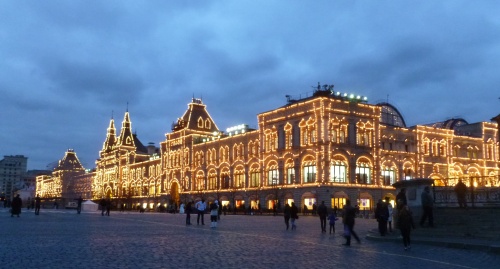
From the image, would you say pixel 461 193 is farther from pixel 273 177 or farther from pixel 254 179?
pixel 254 179

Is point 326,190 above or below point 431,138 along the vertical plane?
below

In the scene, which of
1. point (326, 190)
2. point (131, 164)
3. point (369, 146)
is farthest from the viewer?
point (131, 164)

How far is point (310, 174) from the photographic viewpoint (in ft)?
223

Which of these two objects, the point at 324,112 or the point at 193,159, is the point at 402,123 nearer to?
the point at 324,112

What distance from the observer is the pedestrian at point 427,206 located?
878 inches

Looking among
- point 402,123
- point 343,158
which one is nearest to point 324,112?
point 343,158

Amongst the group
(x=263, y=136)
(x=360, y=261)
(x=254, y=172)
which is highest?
(x=263, y=136)

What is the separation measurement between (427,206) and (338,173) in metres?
45.0

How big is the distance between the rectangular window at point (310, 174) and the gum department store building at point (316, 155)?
5.0 inches

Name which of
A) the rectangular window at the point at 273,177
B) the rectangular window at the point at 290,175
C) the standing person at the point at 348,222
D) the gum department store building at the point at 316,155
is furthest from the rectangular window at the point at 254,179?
the standing person at the point at 348,222

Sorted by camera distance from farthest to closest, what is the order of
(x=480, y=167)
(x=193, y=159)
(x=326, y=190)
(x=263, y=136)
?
(x=193, y=159) → (x=480, y=167) → (x=263, y=136) → (x=326, y=190)

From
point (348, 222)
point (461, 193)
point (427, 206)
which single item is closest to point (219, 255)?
point (348, 222)

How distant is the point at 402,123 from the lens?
3506 inches

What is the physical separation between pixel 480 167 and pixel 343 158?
28950mm
